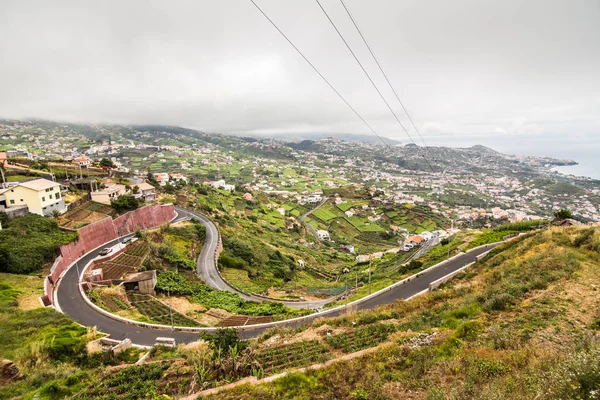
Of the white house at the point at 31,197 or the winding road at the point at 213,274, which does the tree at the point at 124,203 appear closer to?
the white house at the point at 31,197

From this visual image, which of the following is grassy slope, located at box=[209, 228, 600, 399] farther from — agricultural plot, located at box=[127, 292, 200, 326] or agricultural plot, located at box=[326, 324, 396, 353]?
agricultural plot, located at box=[127, 292, 200, 326]

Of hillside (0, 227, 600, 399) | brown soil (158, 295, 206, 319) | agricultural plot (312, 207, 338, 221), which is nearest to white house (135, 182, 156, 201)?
brown soil (158, 295, 206, 319)

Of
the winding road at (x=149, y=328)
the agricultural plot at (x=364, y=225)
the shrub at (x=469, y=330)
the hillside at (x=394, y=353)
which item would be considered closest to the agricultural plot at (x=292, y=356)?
the hillside at (x=394, y=353)

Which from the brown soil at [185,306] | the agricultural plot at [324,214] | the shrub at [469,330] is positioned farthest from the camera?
the agricultural plot at [324,214]

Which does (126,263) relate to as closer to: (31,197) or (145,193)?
(31,197)

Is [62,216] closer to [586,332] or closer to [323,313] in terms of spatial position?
[323,313]

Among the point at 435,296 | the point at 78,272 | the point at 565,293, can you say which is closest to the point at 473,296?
the point at 435,296

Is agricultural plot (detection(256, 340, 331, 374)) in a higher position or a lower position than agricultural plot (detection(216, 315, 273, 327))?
higher
